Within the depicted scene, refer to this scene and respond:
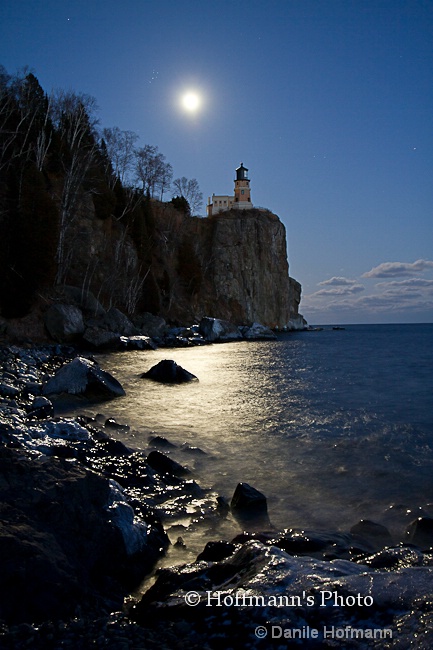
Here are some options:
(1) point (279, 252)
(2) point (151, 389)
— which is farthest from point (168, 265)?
(2) point (151, 389)

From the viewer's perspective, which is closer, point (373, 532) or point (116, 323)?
point (373, 532)

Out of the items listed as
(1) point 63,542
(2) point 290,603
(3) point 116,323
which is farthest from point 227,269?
(2) point 290,603

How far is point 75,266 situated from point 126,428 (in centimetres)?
3011

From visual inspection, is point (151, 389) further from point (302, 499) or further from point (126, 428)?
point (302, 499)

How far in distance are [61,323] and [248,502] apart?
21.8 meters

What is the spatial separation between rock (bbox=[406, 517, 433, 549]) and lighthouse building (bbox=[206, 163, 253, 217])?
7826cm

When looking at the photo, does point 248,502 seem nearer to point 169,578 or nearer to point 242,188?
point 169,578

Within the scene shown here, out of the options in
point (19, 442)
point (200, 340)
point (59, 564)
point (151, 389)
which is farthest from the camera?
point (200, 340)

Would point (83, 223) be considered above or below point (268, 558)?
above

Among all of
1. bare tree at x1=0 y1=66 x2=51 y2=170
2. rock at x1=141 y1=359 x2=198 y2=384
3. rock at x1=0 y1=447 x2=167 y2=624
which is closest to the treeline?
bare tree at x1=0 y1=66 x2=51 y2=170

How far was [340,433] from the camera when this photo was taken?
8289mm

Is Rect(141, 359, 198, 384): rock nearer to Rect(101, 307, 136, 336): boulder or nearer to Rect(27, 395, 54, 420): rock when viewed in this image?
Rect(27, 395, 54, 420): rock

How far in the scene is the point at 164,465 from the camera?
5723 mm

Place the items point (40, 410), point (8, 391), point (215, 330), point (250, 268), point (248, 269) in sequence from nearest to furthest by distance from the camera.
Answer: point (40, 410), point (8, 391), point (215, 330), point (248, 269), point (250, 268)
